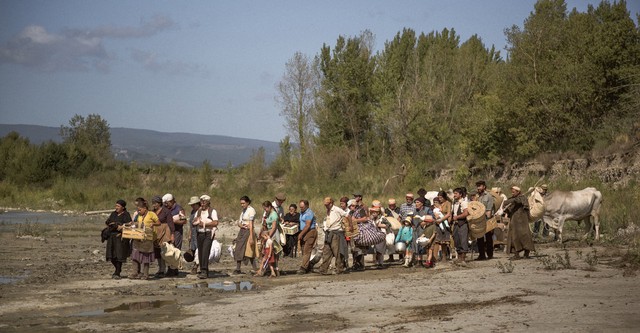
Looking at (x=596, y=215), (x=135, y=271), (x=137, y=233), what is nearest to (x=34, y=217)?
(x=135, y=271)

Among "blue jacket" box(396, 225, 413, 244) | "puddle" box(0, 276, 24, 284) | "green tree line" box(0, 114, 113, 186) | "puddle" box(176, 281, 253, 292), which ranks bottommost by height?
"puddle" box(176, 281, 253, 292)

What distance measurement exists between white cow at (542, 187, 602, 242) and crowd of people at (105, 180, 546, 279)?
2.96 meters

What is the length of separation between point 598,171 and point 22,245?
23.6 meters

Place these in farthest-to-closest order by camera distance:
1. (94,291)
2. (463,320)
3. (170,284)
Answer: (170,284) < (94,291) < (463,320)

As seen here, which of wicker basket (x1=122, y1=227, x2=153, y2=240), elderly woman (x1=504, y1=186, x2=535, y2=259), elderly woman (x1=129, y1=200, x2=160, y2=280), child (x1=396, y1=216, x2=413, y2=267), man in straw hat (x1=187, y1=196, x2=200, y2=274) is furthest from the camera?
child (x1=396, y1=216, x2=413, y2=267)

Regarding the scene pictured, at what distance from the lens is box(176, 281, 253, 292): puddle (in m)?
18.1

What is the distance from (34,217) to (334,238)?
28342 millimetres

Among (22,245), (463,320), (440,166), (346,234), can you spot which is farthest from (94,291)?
(440,166)

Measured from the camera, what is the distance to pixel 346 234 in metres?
20.5

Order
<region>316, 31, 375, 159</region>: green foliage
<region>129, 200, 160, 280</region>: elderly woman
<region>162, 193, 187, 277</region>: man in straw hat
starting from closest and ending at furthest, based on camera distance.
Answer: <region>129, 200, 160, 280</region>: elderly woman < <region>162, 193, 187, 277</region>: man in straw hat < <region>316, 31, 375, 159</region>: green foliage

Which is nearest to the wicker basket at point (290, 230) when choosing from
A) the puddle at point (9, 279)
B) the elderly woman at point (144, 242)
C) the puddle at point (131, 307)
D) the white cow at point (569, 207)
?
the elderly woman at point (144, 242)

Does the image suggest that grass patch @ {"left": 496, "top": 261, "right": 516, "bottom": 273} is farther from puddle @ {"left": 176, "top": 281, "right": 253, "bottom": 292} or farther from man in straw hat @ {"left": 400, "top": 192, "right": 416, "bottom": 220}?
puddle @ {"left": 176, "top": 281, "right": 253, "bottom": 292}

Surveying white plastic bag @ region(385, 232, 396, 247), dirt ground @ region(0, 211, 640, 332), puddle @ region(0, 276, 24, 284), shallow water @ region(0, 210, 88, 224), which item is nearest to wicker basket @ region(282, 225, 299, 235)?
dirt ground @ region(0, 211, 640, 332)

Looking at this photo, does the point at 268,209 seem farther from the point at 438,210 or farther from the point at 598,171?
the point at 598,171
